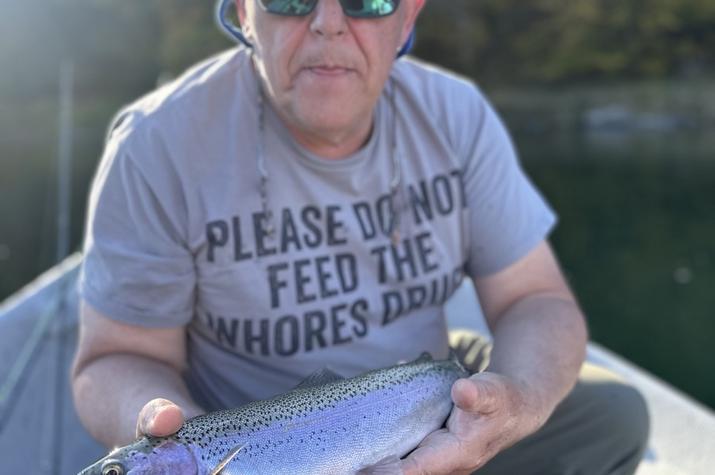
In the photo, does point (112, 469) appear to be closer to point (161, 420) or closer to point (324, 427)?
point (161, 420)

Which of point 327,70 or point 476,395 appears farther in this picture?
point 327,70

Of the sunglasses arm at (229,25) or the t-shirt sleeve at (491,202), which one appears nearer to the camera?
the sunglasses arm at (229,25)

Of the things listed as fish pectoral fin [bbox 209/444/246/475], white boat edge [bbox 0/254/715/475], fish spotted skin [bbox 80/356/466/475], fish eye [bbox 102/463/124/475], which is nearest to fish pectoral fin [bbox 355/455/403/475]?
fish spotted skin [bbox 80/356/466/475]

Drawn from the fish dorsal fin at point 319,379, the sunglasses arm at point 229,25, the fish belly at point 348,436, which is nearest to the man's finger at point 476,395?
the fish belly at point 348,436

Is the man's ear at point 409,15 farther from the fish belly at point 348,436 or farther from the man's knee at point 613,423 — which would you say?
the man's knee at point 613,423

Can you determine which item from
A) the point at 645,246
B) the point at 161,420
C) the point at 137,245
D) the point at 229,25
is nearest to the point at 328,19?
the point at 229,25
